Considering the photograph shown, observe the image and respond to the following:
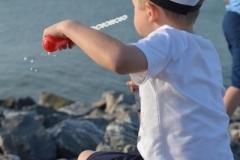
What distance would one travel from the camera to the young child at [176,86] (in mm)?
2646

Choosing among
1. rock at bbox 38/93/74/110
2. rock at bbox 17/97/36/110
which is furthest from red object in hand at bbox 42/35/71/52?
rock at bbox 38/93/74/110

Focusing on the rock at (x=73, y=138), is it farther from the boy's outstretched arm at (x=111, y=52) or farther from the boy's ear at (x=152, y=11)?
the boy's outstretched arm at (x=111, y=52)

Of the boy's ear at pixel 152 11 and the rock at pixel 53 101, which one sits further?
the rock at pixel 53 101

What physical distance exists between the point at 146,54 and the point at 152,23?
0.34 m

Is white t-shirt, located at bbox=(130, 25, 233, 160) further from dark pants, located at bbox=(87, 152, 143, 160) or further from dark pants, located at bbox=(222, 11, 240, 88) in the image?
dark pants, located at bbox=(222, 11, 240, 88)

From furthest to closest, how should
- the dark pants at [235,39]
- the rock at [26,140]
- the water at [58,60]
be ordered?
the water at [58,60], the rock at [26,140], the dark pants at [235,39]

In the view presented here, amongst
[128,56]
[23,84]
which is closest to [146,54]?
[128,56]

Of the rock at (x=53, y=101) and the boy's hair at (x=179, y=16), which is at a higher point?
the boy's hair at (x=179, y=16)

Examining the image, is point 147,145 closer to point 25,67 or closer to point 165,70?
point 165,70

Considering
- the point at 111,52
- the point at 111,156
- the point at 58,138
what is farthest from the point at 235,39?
the point at 111,52

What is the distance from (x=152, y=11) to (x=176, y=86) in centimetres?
32

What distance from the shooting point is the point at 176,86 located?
8.96ft

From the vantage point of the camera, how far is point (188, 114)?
278 centimetres

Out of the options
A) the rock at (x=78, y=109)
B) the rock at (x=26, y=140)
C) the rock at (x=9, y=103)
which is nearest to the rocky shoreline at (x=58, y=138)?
the rock at (x=26, y=140)
